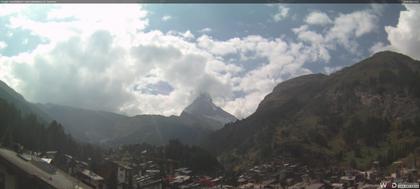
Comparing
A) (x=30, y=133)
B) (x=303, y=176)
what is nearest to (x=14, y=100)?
(x=30, y=133)

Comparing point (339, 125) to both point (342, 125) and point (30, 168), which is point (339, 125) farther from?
point (30, 168)

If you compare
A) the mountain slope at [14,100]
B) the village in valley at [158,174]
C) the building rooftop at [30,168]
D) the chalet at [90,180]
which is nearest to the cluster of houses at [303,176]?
the village in valley at [158,174]

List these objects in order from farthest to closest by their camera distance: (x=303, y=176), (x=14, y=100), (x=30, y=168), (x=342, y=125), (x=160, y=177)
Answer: (x=342, y=125) < (x=14, y=100) < (x=303, y=176) < (x=160, y=177) < (x=30, y=168)

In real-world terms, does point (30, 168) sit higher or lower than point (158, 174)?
higher

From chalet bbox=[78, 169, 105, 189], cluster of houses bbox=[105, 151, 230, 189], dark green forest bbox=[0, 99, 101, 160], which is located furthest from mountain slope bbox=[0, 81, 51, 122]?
chalet bbox=[78, 169, 105, 189]

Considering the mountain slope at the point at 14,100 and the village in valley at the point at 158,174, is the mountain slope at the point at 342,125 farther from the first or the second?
the mountain slope at the point at 14,100

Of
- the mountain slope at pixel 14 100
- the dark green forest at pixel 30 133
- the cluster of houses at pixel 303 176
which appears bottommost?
the cluster of houses at pixel 303 176

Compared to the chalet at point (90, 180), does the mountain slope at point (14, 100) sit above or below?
above

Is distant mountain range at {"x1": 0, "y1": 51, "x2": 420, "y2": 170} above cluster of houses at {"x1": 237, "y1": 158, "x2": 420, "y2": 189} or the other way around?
above

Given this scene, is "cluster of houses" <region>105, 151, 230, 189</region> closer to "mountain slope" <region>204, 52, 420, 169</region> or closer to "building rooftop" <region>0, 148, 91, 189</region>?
"building rooftop" <region>0, 148, 91, 189</region>
